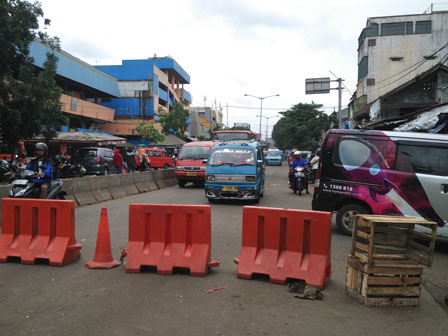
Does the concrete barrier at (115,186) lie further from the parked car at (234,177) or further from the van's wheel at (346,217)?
the van's wheel at (346,217)

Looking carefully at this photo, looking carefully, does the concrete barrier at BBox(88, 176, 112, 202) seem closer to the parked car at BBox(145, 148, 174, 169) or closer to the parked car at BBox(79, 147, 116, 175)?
the parked car at BBox(79, 147, 116, 175)

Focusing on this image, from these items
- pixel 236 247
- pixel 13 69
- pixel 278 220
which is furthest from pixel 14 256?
pixel 13 69

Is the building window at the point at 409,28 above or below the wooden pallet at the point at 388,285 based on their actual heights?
above

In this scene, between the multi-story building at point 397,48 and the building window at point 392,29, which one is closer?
the multi-story building at point 397,48

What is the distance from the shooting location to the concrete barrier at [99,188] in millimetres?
12570

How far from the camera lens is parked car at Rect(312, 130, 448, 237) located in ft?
22.9

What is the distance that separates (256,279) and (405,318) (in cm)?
180

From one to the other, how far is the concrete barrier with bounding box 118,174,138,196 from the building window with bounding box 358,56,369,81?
3126cm

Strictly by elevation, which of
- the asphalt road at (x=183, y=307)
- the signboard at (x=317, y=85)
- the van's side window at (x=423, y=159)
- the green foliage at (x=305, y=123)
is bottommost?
the asphalt road at (x=183, y=307)

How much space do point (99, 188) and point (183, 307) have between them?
973cm

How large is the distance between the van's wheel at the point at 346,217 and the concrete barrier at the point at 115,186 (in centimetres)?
841

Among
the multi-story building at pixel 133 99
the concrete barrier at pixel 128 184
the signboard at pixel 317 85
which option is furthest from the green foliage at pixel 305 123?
the concrete barrier at pixel 128 184

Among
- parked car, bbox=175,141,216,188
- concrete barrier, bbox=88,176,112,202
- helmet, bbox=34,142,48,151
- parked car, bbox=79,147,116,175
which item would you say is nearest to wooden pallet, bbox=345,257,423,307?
helmet, bbox=34,142,48,151

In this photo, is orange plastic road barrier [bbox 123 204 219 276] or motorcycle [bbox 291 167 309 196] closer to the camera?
orange plastic road barrier [bbox 123 204 219 276]
